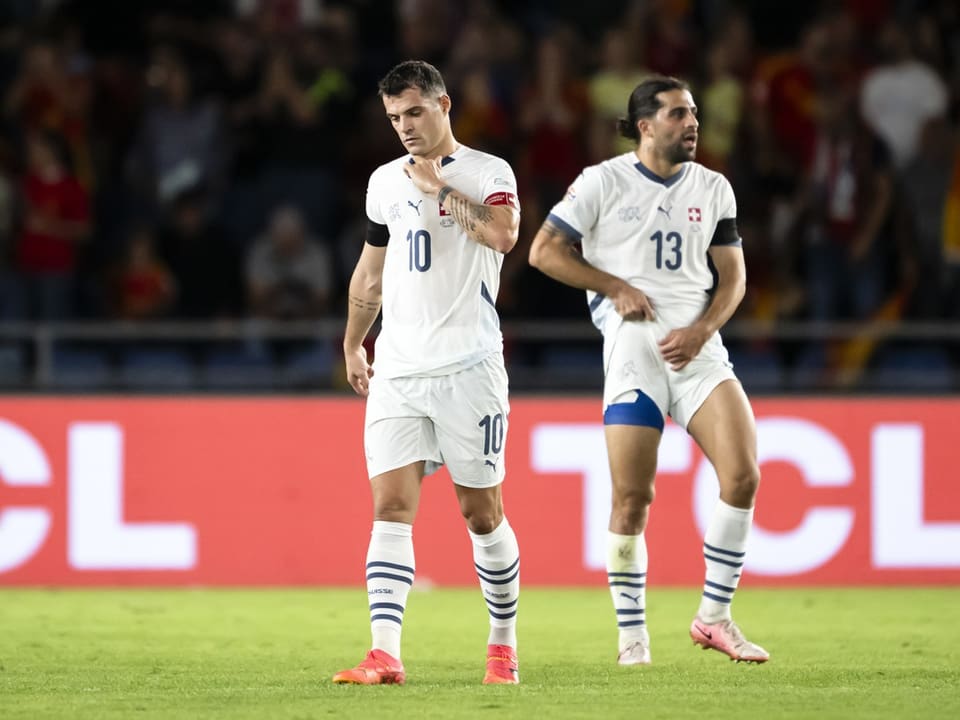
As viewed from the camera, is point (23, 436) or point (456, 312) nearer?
point (456, 312)

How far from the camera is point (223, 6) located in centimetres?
1551

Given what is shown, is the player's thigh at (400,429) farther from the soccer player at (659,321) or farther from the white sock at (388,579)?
the soccer player at (659,321)

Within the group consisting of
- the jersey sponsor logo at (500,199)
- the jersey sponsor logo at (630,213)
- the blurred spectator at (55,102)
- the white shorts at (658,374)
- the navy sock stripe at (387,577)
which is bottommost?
the navy sock stripe at (387,577)

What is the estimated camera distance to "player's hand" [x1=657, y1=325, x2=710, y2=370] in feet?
25.1

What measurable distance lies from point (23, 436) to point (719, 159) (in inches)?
228

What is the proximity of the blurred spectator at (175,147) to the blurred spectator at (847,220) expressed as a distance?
15.2 ft

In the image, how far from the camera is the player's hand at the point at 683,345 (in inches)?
301

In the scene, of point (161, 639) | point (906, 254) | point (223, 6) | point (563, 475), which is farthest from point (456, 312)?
point (223, 6)

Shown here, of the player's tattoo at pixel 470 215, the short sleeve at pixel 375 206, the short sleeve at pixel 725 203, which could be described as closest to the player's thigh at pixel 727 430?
the short sleeve at pixel 725 203

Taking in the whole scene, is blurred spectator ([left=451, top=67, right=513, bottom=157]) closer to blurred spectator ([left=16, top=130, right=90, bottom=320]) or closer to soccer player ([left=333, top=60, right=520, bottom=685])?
blurred spectator ([left=16, top=130, right=90, bottom=320])

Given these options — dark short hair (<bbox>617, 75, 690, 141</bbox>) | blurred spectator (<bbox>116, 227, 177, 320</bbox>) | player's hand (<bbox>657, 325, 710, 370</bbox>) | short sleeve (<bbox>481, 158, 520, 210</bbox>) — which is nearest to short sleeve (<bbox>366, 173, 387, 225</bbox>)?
short sleeve (<bbox>481, 158, 520, 210</bbox>)

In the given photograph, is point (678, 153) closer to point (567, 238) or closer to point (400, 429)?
point (567, 238)

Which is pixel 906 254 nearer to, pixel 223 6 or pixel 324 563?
pixel 324 563

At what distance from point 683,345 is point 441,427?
1.27 metres
